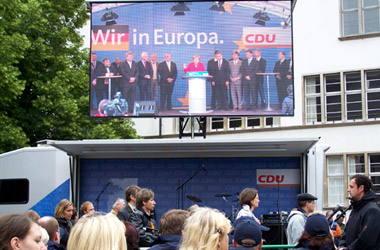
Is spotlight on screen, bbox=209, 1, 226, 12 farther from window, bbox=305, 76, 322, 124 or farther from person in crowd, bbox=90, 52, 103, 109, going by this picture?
window, bbox=305, 76, 322, 124

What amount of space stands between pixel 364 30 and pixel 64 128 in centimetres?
1448

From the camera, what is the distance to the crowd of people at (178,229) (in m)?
4.06

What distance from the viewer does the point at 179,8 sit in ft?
50.0

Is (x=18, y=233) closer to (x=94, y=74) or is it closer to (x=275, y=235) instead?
(x=275, y=235)

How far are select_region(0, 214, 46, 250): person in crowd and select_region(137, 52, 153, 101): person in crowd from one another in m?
10.9

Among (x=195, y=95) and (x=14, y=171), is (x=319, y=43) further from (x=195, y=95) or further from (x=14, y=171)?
(x=14, y=171)

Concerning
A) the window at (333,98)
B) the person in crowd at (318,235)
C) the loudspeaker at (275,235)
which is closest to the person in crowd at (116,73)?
the loudspeaker at (275,235)

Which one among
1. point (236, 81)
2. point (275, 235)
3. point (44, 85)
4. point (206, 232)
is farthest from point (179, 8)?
point (206, 232)

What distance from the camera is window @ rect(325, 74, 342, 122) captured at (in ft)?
100

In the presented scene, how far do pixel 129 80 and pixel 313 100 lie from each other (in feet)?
58.9

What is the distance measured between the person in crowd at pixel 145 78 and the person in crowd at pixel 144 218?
221 inches

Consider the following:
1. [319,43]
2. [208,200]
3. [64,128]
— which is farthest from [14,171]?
[319,43]

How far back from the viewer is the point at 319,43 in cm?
3080

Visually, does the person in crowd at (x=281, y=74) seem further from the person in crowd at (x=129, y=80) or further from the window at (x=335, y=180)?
the window at (x=335, y=180)
